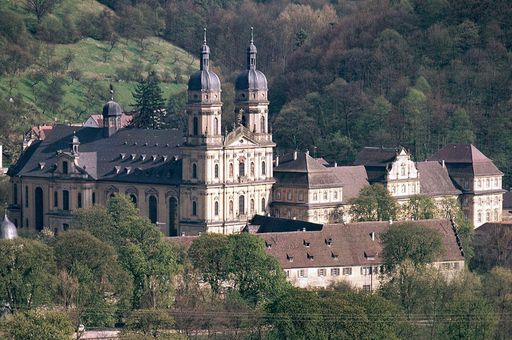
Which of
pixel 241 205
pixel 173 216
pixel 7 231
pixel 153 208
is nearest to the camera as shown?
pixel 7 231

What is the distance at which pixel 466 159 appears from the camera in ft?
516

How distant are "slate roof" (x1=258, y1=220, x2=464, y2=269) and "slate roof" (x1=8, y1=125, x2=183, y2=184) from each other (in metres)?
19.2

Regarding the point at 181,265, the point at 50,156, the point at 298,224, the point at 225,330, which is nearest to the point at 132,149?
the point at 50,156

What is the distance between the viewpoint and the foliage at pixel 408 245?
12531 centimetres

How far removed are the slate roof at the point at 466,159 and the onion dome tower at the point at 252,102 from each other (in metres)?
14.3

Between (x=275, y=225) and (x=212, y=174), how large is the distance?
8.08m

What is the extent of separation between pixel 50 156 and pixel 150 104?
24214 millimetres

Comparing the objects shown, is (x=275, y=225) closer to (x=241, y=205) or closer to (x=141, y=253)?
(x=241, y=205)

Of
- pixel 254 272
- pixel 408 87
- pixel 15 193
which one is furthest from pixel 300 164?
pixel 408 87

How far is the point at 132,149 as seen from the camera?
15112 centimetres

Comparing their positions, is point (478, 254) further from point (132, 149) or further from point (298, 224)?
point (132, 149)

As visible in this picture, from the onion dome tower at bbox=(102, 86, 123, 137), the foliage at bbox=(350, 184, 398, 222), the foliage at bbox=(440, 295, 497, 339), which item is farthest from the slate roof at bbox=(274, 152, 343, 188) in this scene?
the foliage at bbox=(440, 295, 497, 339)

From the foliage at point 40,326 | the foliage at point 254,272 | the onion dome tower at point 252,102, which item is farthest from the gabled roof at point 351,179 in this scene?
the foliage at point 40,326

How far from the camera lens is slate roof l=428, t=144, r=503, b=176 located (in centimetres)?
15650
